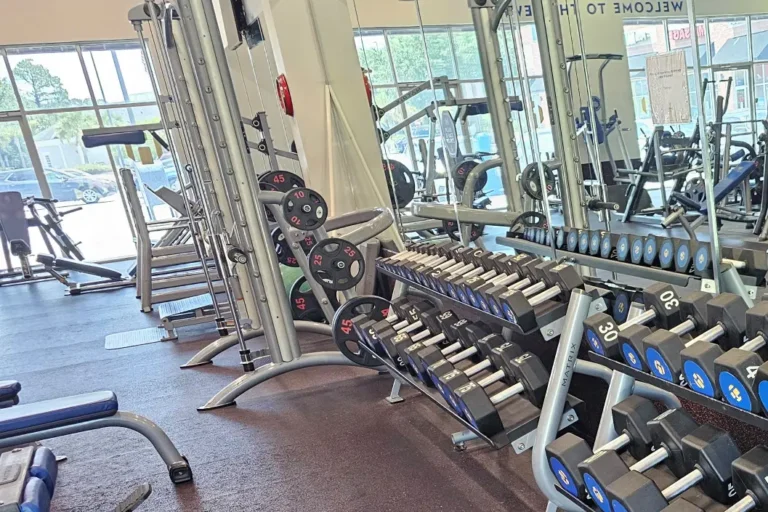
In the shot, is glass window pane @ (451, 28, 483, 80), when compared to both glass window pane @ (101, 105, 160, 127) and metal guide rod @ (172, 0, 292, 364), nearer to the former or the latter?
metal guide rod @ (172, 0, 292, 364)

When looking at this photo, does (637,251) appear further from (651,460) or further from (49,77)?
(49,77)

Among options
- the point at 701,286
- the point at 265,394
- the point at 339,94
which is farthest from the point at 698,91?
the point at 339,94

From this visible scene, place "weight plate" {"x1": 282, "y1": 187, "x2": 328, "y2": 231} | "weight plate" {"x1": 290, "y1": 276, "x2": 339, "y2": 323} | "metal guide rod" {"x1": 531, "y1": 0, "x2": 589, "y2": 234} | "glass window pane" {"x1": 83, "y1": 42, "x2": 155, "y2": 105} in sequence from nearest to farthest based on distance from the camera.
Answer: "metal guide rod" {"x1": 531, "y1": 0, "x2": 589, "y2": 234} < "weight plate" {"x1": 282, "y1": 187, "x2": 328, "y2": 231} < "weight plate" {"x1": 290, "y1": 276, "x2": 339, "y2": 323} < "glass window pane" {"x1": 83, "y1": 42, "x2": 155, "y2": 105}

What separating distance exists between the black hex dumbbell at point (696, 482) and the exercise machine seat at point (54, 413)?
1.53 m

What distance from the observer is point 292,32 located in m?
3.65

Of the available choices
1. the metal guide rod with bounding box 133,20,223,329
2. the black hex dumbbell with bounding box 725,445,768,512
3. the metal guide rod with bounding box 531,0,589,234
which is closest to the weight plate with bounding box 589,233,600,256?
the metal guide rod with bounding box 531,0,589,234

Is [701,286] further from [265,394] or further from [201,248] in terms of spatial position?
[201,248]

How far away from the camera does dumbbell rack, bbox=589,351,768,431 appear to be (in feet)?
2.87

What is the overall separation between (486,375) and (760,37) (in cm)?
136

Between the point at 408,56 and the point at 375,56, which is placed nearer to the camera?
the point at 408,56

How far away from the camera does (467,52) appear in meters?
3.12

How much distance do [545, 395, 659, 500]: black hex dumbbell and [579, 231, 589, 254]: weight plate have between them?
0.88 m

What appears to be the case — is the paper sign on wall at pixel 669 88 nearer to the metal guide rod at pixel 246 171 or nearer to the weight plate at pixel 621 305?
the weight plate at pixel 621 305

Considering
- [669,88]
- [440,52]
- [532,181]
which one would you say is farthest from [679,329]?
[440,52]
